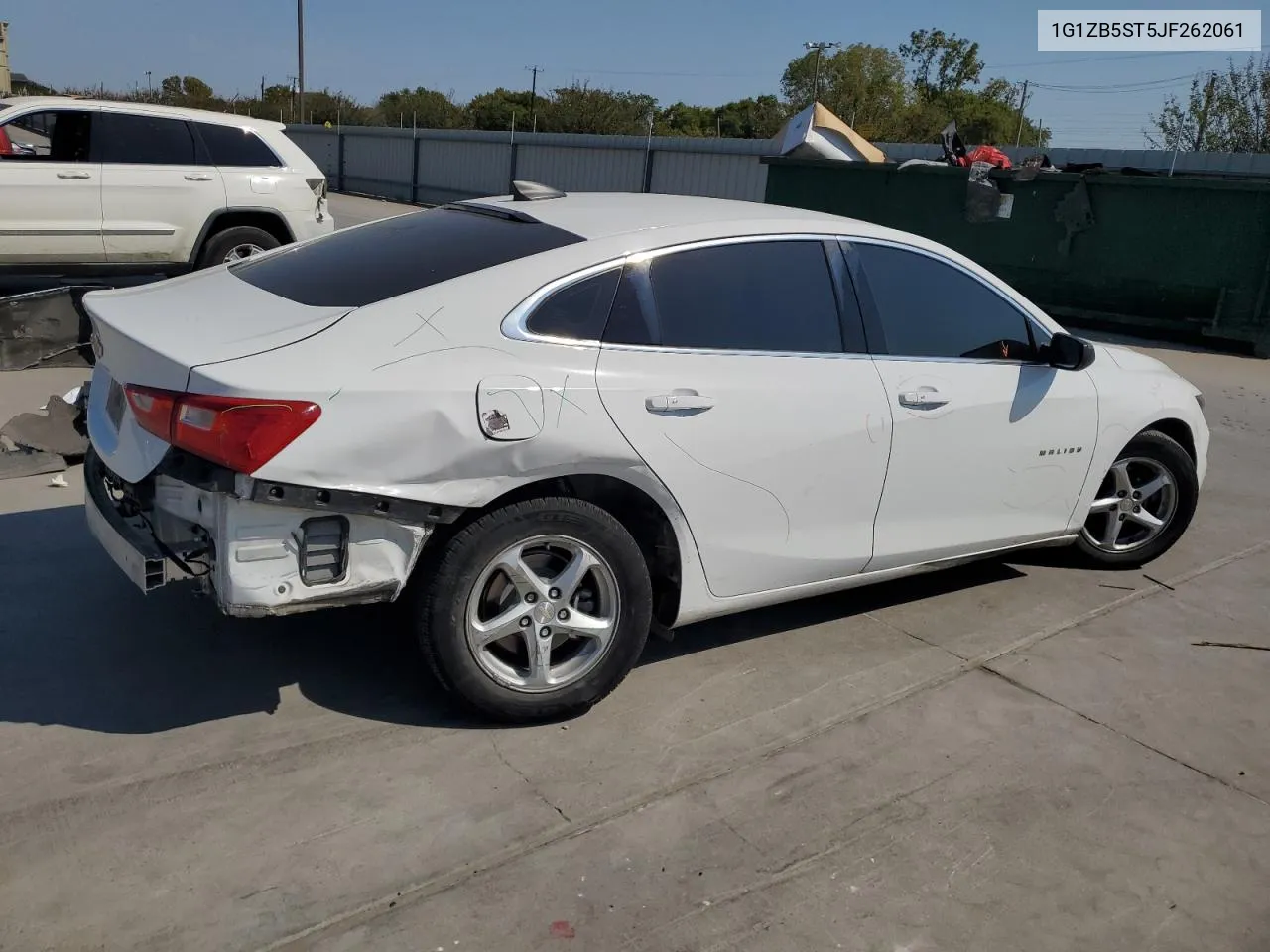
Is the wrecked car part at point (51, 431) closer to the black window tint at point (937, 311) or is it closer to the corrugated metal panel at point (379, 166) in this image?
the black window tint at point (937, 311)

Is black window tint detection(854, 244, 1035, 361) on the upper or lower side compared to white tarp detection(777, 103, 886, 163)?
lower

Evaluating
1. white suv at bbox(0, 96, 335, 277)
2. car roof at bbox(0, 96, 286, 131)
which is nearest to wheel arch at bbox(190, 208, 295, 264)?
white suv at bbox(0, 96, 335, 277)

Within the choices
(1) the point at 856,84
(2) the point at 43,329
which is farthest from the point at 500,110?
(2) the point at 43,329

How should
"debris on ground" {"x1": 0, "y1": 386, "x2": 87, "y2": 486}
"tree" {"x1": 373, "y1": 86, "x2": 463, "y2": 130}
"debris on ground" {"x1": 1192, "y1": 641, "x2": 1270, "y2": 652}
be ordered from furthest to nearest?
"tree" {"x1": 373, "y1": 86, "x2": 463, "y2": 130}, "debris on ground" {"x1": 0, "y1": 386, "x2": 87, "y2": 486}, "debris on ground" {"x1": 1192, "y1": 641, "x2": 1270, "y2": 652}

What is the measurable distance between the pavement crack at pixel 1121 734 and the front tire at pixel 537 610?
4.74 ft

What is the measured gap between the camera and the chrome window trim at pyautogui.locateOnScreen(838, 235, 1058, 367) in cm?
436

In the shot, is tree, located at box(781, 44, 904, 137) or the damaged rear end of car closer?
the damaged rear end of car

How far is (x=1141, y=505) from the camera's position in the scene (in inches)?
214

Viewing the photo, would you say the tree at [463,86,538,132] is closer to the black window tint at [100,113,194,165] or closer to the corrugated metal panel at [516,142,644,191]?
the corrugated metal panel at [516,142,644,191]

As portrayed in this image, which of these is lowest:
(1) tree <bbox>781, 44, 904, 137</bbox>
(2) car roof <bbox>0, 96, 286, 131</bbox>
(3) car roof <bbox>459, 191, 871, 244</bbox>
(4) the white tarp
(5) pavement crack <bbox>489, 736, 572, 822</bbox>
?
(5) pavement crack <bbox>489, 736, 572, 822</bbox>

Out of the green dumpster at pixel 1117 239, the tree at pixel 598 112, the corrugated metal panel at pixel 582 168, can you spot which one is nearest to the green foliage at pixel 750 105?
the tree at pixel 598 112

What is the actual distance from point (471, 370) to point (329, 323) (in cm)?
44

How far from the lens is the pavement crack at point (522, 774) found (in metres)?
3.29

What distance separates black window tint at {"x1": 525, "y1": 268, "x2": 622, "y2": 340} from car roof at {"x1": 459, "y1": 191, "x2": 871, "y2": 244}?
0.20 m
